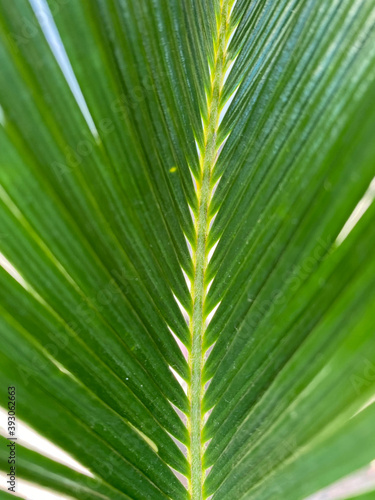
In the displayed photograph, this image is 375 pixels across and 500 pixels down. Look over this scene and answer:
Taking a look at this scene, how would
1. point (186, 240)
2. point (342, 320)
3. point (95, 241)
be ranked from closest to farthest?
1. point (342, 320)
2. point (95, 241)
3. point (186, 240)

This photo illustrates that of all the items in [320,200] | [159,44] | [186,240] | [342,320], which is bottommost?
[342,320]

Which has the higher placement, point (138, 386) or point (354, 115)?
point (354, 115)

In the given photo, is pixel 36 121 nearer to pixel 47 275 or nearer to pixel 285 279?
pixel 47 275

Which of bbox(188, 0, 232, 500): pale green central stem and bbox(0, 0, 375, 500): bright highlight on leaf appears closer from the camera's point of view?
bbox(0, 0, 375, 500): bright highlight on leaf

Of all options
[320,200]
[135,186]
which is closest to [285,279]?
[320,200]

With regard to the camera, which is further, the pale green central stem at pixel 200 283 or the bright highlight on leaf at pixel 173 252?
the pale green central stem at pixel 200 283
